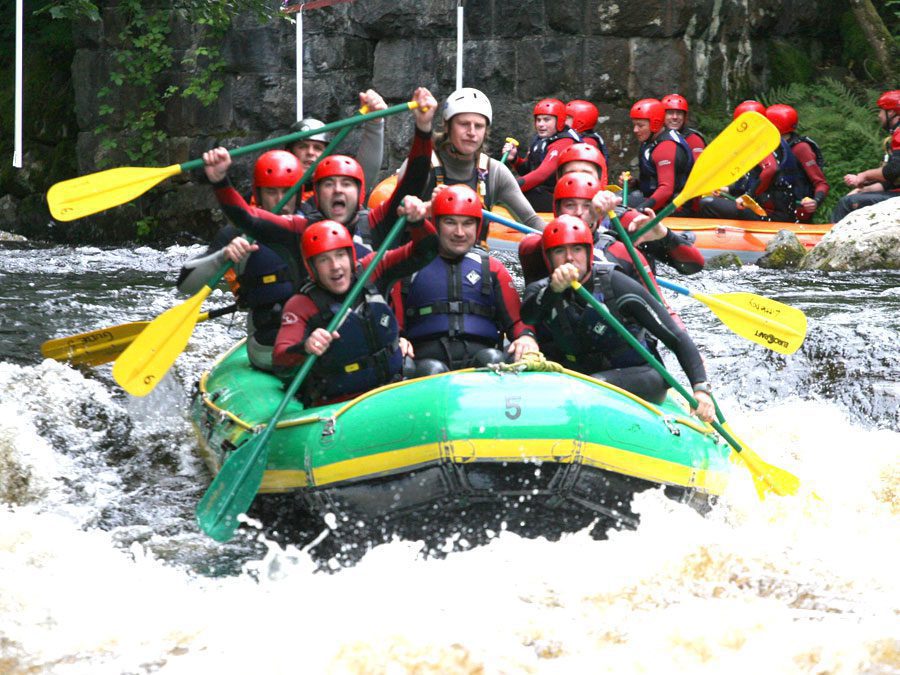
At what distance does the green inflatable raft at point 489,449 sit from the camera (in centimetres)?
478

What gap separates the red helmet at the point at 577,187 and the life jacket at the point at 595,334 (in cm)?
36

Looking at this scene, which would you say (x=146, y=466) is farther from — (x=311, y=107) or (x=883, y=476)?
(x=311, y=107)

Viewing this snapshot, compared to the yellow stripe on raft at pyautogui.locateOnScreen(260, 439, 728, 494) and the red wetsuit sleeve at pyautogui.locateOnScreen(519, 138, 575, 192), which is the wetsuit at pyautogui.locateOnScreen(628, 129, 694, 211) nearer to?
the red wetsuit sleeve at pyautogui.locateOnScreen(519, 138, 575, 192)

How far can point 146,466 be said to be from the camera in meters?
6.85

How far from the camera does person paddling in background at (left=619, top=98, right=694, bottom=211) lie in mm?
11109

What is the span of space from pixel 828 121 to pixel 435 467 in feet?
32.1

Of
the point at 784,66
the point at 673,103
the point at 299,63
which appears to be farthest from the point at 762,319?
the point at 784,66

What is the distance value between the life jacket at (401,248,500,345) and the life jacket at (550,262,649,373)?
1.15 ft

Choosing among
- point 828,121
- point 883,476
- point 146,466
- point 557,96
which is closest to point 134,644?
point 146,466

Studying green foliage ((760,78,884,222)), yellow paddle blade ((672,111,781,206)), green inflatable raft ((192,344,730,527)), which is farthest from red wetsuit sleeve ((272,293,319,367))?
green foliage ((760,78,884,222))

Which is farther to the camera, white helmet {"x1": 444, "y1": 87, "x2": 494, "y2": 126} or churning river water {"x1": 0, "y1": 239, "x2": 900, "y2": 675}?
white helmet {"x1": 444, "y1": 87, "x2": 494, "y2": 126}

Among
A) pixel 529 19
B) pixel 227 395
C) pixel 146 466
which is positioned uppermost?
pixel 529 19

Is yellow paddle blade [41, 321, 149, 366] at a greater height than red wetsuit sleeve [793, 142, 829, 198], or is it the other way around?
red wetsuit sleeve [793, 142, 829, 198]

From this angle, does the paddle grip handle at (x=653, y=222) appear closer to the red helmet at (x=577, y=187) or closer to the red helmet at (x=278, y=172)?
the red helmet at (x=577, y=187)
